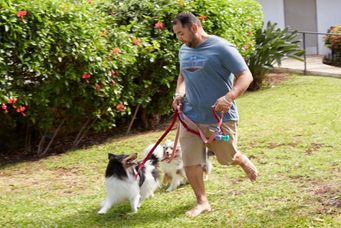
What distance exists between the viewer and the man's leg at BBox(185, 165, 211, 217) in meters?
5.50

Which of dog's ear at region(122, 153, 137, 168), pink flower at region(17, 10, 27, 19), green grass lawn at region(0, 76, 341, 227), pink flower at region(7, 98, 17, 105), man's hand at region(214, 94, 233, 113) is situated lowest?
green grass lawn at region(0, 76, 341, 227)

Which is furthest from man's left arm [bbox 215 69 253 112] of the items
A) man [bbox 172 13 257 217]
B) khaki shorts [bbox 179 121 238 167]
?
khaki shorts [bbox 179 121 238 167]

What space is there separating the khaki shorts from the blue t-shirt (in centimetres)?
8

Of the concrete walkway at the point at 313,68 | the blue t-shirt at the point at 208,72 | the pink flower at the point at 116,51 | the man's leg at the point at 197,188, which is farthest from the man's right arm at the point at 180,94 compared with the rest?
the concrete walkway at the point at 313,68

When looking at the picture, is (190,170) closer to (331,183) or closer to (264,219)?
(264,219)

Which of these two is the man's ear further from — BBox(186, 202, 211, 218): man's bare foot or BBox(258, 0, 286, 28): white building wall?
BBox(258, 0, 286, 28): white building wall

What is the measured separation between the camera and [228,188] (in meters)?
6.47

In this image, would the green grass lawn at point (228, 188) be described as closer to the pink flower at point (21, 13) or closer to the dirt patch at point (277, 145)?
the dirt patch at point (277, 145)

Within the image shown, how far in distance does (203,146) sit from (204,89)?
600 millimetres

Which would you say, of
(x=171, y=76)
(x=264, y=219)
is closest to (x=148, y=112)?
(x=171, y=76)

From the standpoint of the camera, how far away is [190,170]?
18.0 feet

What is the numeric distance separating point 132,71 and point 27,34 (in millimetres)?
2201

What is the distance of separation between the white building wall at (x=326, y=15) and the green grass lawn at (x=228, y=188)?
1088cm

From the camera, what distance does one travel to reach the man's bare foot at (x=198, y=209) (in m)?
5.50
